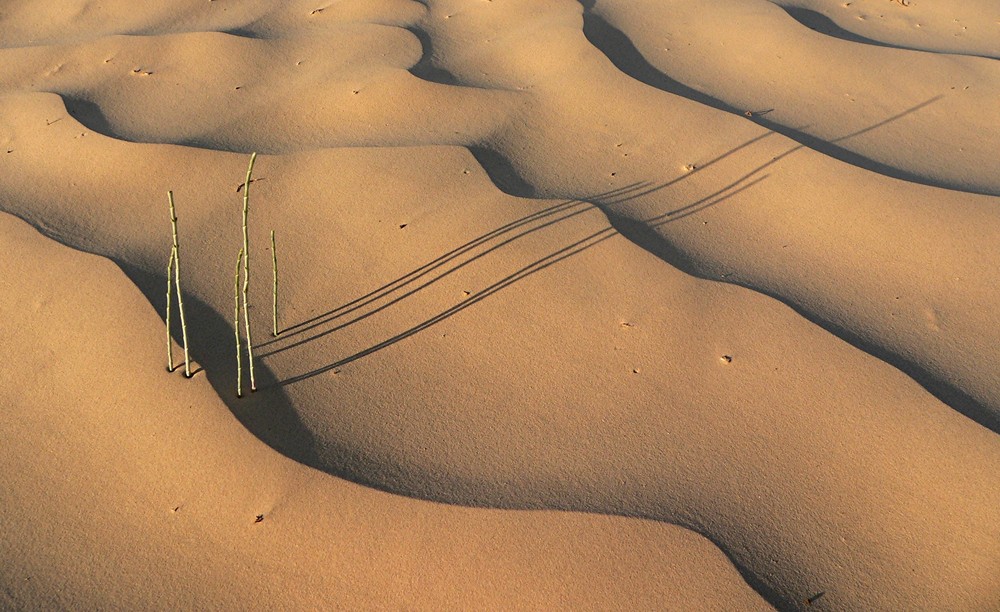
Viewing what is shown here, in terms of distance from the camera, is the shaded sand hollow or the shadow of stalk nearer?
the shaded sand hollow

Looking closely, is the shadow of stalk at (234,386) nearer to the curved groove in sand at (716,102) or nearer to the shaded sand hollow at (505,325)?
the shaded sand hollow at (505,325)

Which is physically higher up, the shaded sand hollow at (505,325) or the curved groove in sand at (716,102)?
the curved groove in sand at (716,102)

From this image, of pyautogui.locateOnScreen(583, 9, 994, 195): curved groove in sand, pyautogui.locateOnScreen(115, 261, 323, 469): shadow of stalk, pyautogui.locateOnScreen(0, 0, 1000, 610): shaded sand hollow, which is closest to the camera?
pyautogui.locateOnScreen(0, 0, 1000, 610): shaded sand hollow

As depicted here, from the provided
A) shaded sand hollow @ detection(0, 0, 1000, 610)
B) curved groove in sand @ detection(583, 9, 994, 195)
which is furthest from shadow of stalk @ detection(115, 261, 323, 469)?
curved groove in sand @ detection(583, 9, 994, 195)

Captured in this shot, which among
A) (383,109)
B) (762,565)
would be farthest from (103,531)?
(383,109)

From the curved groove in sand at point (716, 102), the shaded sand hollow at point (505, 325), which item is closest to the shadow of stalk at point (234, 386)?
the shaded sand hollow at point (505, 325)

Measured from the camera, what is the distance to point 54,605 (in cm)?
133

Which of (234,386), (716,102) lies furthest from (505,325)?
(716,102)

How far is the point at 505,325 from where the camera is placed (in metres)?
1.84

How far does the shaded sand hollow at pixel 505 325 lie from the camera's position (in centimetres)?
139

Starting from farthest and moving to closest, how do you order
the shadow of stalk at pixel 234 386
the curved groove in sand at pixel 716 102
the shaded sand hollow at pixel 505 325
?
the curved groove in sand at pixel 716 102 < the shadow of stalk at pixel 234 386 < the shaded sand hollow at pixel 505 325

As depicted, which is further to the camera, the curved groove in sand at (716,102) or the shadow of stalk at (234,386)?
the curved groove in sand at (716,102)

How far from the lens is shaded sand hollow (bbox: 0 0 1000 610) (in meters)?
1.39

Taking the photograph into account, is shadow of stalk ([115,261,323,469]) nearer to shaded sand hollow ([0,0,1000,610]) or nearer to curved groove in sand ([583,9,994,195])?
shaded sand hollow ([0,0,1000,610])
